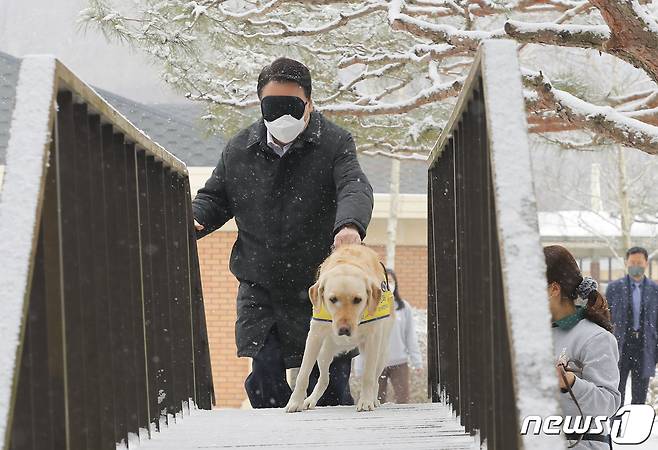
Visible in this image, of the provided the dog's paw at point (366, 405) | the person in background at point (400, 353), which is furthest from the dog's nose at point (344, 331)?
the person in background at point (400, 353)

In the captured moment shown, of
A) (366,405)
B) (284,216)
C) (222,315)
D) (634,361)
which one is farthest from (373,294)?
(222,315)

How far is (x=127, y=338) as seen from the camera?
Answer: 2.64 m

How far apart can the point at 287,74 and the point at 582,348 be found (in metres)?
1.81

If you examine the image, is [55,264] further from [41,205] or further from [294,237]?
[294,237]

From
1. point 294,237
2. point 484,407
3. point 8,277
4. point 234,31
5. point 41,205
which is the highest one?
point 234,31

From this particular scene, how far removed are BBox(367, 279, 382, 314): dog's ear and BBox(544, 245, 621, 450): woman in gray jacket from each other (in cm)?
74

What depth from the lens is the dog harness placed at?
12.5 ft

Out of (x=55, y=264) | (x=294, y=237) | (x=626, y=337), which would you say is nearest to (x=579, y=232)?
(x=626, y=337)

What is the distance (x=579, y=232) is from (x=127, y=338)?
3113 cm

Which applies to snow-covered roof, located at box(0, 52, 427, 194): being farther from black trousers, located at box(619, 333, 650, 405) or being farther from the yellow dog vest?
the yellow dog vest

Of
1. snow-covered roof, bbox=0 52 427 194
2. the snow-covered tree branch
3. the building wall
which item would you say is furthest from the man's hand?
snow-covered roof, bbox=0 52 427 194

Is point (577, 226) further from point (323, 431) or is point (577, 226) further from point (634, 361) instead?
point (323, 431)

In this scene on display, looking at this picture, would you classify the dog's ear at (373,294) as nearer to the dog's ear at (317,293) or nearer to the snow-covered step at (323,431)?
the dog's ear at (317,293)

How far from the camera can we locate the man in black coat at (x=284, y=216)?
13.8ft
